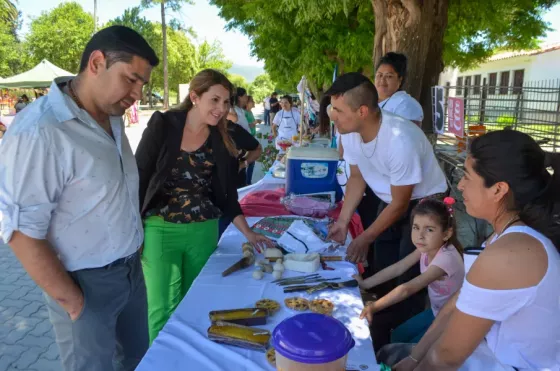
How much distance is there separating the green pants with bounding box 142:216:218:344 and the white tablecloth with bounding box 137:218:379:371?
133 millimetres

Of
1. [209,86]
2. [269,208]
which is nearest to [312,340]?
[209,86]

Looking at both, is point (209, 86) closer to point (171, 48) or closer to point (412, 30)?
point (412, 30)

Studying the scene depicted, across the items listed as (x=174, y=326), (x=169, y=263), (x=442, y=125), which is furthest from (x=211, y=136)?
(x=442, y=125)

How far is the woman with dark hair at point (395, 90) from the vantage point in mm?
3750

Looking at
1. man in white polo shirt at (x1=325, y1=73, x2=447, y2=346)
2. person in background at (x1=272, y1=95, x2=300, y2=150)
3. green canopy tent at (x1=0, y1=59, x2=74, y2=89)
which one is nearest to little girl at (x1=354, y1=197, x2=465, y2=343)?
man in white polo shirt at (x1=325, y1=73, x2=447, y2=346)

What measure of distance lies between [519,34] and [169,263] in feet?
27.9

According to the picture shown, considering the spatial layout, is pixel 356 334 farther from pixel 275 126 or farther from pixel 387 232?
pixel 275 126

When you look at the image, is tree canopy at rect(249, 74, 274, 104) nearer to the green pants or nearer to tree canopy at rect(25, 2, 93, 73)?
tree canopy at rect(25, 2, 93, 73)

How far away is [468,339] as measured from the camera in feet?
4.40

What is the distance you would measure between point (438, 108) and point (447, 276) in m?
3.85

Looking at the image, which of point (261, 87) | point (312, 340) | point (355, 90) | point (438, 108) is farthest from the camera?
point (261, 87)

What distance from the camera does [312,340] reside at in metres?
1.03

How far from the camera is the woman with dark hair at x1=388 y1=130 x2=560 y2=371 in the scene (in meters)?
1.25

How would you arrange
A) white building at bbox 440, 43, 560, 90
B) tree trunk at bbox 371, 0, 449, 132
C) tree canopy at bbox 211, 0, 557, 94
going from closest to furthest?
1. tree trunk at bbox 371, 0, 449, 132
2. tree canopy at bbox 211, 0, 557, 94
3. white building at bbox 440, 43, 560, 90
